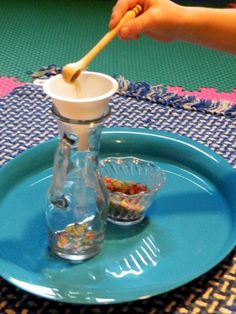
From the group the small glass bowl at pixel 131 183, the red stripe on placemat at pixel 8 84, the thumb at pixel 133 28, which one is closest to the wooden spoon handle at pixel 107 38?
the thumb at pixel 133 28

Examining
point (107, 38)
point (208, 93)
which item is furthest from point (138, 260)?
point (208, 93)

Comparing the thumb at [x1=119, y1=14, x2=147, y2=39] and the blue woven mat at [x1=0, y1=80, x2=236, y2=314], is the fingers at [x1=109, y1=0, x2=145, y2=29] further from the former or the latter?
the blue woven mat at [x1=0, y1=80, x2=236, y2=314]

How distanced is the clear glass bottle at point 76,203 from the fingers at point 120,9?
5.5 inches

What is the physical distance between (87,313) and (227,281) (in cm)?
12

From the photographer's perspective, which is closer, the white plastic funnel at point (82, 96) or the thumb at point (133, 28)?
the white plastic funnel at point (82, 96)

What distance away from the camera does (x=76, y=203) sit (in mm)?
459

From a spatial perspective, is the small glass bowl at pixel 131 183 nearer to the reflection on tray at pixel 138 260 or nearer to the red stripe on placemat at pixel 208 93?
the reflection on tray at pixel 138 260

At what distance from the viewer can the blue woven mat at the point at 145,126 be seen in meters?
0.41

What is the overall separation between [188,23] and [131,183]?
0.20 metres

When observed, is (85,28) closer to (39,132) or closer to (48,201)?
(39,132)

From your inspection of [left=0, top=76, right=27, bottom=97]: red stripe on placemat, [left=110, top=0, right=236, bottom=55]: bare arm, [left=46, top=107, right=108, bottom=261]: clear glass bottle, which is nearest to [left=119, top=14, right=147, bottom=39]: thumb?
[left=110, top=0, right=236, bottom=55]: bare arm

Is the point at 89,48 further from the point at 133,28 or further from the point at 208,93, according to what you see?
the point at 133,28

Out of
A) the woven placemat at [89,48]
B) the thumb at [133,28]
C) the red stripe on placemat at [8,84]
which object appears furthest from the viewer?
the woven placemat at [89,48]

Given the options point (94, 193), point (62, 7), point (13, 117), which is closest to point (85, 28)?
point (62, 7)
